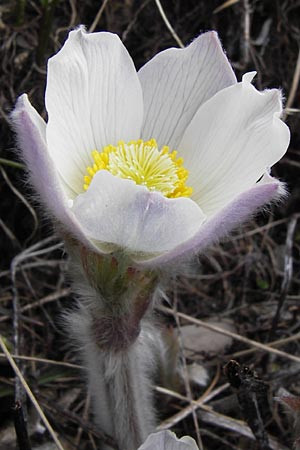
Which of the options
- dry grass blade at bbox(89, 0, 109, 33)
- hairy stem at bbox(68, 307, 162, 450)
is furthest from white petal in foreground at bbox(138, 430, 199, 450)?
dry grass blade at bbox(89, 0, 109, 33)

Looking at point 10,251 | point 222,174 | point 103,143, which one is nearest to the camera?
point 222,174

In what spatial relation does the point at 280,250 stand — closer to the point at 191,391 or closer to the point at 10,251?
the point at 191,391

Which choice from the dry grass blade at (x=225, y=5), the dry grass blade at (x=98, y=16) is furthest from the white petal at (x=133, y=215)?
the dry grass blade at (x=225, y=5)

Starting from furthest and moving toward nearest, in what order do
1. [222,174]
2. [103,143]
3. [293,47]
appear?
[293,47]
[103,143]
[222,174]

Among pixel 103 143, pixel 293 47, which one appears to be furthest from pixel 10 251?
pixel 293 47

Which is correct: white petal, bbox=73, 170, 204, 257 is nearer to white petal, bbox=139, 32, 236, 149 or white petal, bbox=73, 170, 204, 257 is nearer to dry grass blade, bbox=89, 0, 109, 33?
white petal, bbox=139, 32, 236, 149

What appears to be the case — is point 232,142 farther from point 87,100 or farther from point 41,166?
point 41,166
